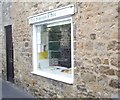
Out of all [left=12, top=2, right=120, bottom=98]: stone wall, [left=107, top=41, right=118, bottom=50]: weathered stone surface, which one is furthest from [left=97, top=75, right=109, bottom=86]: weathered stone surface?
[left=107, top=41, right=118, bottom=50]: weathered stone surface

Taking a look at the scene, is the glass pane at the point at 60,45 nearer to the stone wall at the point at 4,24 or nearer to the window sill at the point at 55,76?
the window sill at the point at 55,76

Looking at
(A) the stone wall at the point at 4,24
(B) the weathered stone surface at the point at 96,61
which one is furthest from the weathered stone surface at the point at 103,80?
(A) the stone wall at the point at 4,24

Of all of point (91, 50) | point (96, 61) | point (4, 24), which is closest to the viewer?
point (96, 61)

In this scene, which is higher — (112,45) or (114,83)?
(112,45)

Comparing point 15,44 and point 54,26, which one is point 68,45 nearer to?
point 54,26

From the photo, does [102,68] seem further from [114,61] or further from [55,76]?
[55,76]

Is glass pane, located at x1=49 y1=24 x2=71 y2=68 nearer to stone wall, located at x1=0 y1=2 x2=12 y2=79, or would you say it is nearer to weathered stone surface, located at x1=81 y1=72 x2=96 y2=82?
weathered stone surface, located at x1=81 y1=72 x2=96 y2=82

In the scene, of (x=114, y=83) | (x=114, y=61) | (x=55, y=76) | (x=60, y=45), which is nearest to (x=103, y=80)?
(x=114, y=83)

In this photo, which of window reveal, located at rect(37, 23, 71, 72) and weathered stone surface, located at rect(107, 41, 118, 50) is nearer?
weathered stone surface, located at rect(107, 41, 118, 50)

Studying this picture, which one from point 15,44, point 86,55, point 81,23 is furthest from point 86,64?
point 15,44

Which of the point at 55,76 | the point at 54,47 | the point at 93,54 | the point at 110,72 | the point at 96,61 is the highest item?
the point at 54,47

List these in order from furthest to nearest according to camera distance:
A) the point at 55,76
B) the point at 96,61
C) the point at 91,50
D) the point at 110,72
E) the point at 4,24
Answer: the point at 4,24 → the point at 55,76 → the point at 91,50 → the point at 96,61 → the point at 110,72

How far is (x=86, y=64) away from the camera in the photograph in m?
5.84

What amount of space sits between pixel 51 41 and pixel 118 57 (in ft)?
11.0
